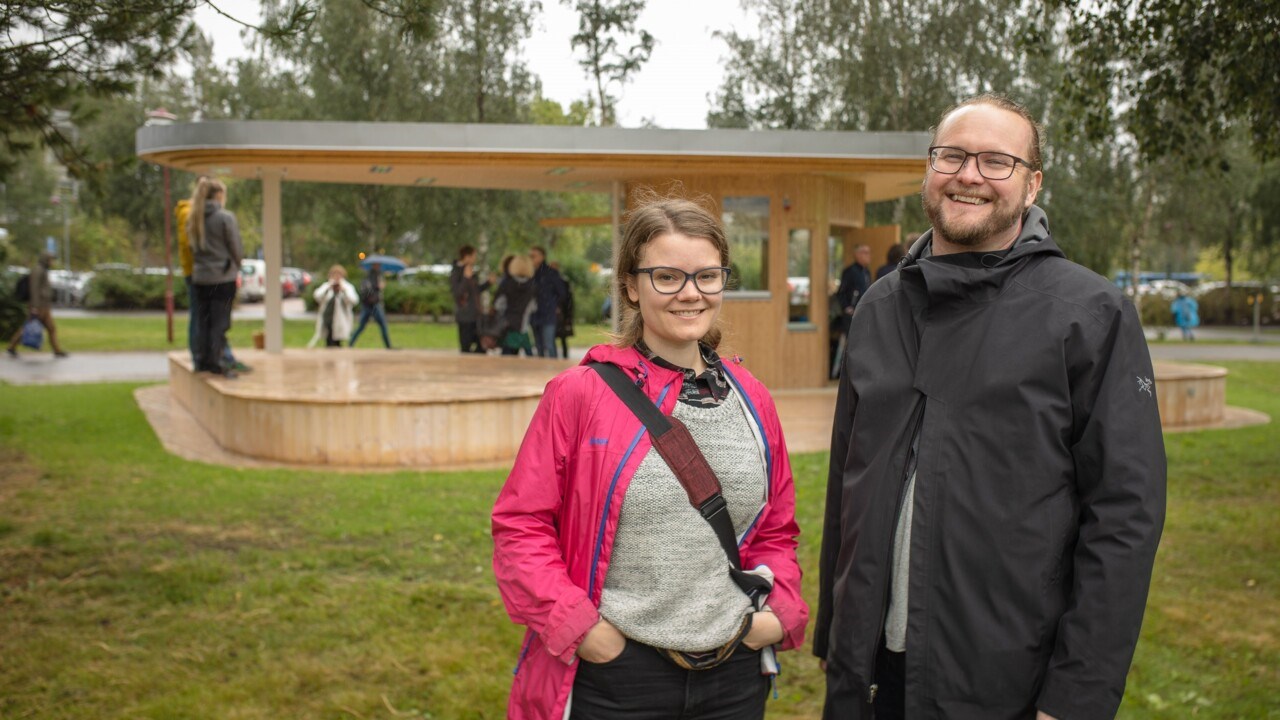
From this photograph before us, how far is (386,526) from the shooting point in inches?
→ 287

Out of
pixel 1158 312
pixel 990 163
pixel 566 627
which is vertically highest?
pixel 990 163

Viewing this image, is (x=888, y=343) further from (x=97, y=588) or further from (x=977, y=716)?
(x=97, y=588)

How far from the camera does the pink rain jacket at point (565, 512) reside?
94.0 inches

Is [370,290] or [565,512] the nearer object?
[565,512]

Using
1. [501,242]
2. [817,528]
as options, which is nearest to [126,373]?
[817,528]

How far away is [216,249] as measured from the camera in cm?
1087

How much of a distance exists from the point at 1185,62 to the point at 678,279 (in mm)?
5937

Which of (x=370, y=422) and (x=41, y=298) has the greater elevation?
(x=41, y=298)

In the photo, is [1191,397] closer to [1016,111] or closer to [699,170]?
[699,170]

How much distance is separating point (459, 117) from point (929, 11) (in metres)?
12.1

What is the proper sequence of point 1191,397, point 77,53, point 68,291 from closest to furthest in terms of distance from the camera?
point 77,53 → point 1191,397 → point 68,291

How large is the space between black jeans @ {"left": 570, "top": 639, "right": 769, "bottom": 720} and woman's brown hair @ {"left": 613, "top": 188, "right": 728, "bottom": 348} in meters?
0.71

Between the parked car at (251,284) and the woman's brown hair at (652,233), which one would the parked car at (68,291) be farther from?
the woman's brown hair at (652,233)

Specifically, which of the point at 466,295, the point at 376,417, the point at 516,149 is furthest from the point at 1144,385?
the point at 466,295
